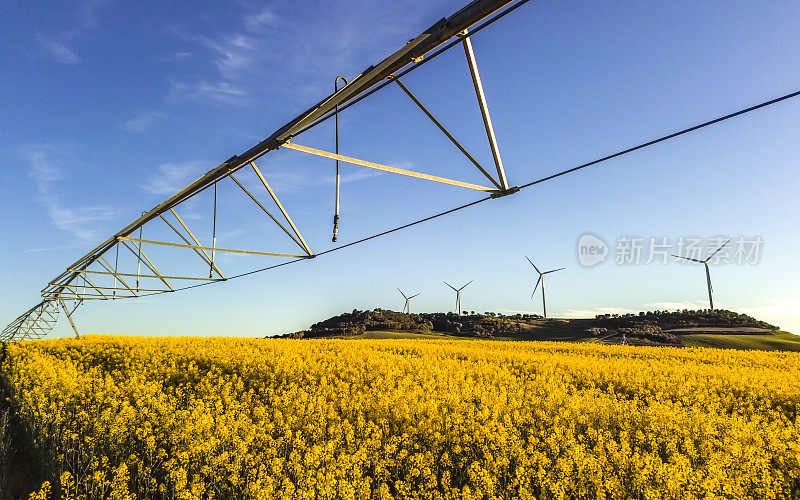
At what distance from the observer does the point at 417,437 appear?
837cm

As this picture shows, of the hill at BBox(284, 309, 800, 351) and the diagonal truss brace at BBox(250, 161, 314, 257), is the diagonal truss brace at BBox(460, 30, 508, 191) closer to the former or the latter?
the diagonal truss brace at BBox(250, 161, 314, 257)

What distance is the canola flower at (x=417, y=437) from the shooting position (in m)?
6.48

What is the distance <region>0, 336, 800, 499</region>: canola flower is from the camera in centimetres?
648

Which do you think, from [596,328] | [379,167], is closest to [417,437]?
[379,167]

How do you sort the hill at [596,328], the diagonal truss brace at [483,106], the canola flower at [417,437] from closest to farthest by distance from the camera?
1. the diagonal truss brace at [483,106]
2. the canola flower at [417,437]
3. the hill at [596,328]

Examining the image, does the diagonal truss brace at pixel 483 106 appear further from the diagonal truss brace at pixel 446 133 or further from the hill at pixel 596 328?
the hill at pixel 596 328

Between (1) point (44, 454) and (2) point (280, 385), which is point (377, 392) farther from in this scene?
(1) point (44, 454)

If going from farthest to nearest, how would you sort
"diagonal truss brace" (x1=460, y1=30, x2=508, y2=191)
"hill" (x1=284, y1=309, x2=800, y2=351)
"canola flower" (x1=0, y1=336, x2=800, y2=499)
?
"hill" (x1=284, y1=309, x2=800, y2=351) → "canola flower" (x1=0, y1=336, x2=800, y2=499) → "diagonal truss brace" (x1=460, y1=30, x2=508, y2=191)

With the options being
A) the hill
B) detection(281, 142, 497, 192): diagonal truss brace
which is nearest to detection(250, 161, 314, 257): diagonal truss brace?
detection(281, 142, 497, 192): diagonal truss brace

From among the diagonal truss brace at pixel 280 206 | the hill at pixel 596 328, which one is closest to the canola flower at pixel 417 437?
the diagonal truss brace at pixel 280 206

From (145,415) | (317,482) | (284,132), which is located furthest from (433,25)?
(145,415)

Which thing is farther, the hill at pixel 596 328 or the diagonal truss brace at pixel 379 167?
the hill at pixel 596 328

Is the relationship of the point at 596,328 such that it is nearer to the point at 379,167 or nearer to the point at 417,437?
the point at 417,437

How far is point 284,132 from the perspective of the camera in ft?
23.6
